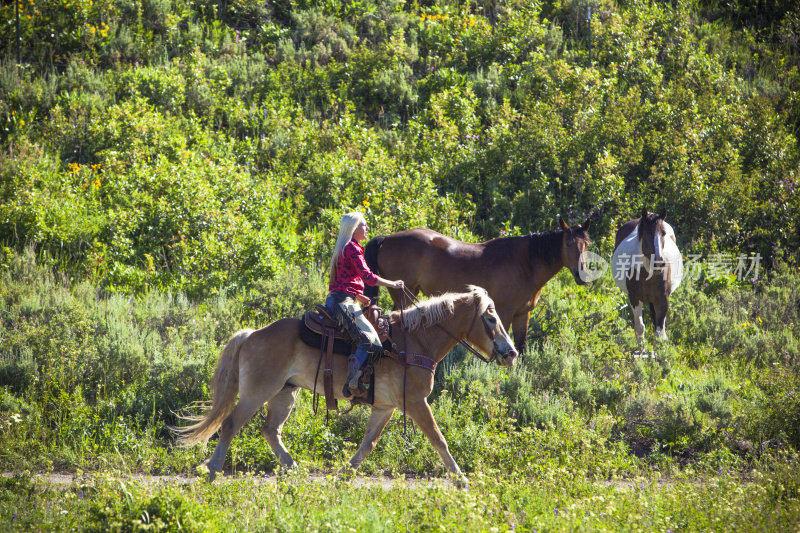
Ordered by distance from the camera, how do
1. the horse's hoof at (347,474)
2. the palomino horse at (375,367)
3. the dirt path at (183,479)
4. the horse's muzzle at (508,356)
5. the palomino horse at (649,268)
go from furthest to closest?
the palomino horse at (649,268), the dirt path at (183,479), the palomino horse at (375,367), the horse's muzzle at (508,356), the horse's hoof at (347,474)

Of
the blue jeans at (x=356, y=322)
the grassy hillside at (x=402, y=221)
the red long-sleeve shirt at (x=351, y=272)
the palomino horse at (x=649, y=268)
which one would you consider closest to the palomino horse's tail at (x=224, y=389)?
the grassy hillside at (x=402, y=221)

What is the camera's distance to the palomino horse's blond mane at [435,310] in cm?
702

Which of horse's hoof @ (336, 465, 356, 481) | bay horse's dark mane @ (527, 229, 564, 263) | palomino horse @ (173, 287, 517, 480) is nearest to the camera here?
horse's hoof @ (336, 465, 356, 481)

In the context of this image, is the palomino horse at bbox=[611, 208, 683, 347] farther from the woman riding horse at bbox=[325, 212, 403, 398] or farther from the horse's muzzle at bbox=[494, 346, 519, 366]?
the woman riding horse at bbox=[325, 212, 403, 398]

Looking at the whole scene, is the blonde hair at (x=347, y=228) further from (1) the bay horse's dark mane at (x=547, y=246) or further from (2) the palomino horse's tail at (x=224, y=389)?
(1) the bay horse's dark mane at (x=547, y=246)

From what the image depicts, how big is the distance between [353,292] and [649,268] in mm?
6022

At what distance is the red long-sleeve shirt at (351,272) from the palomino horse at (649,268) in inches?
222

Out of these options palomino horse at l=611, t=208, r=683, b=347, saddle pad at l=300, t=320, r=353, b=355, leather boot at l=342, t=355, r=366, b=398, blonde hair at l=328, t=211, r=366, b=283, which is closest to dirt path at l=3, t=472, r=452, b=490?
leather boot at l=342, t=355, r=366, b=398

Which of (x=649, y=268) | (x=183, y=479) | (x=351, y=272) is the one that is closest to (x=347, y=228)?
(x=351, y=272)

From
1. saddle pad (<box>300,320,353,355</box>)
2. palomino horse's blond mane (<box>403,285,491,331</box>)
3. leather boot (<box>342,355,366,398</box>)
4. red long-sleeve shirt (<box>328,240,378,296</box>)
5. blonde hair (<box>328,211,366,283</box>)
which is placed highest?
blonde hair (<box>328,211,366,283</box>)

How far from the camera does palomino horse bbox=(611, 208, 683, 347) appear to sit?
35.1ft

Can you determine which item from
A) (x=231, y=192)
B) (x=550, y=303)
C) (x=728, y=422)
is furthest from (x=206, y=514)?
(x=231, y=192)

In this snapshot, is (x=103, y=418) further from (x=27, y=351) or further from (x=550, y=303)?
(x=550, y=303)

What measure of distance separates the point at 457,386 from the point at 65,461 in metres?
4.94
